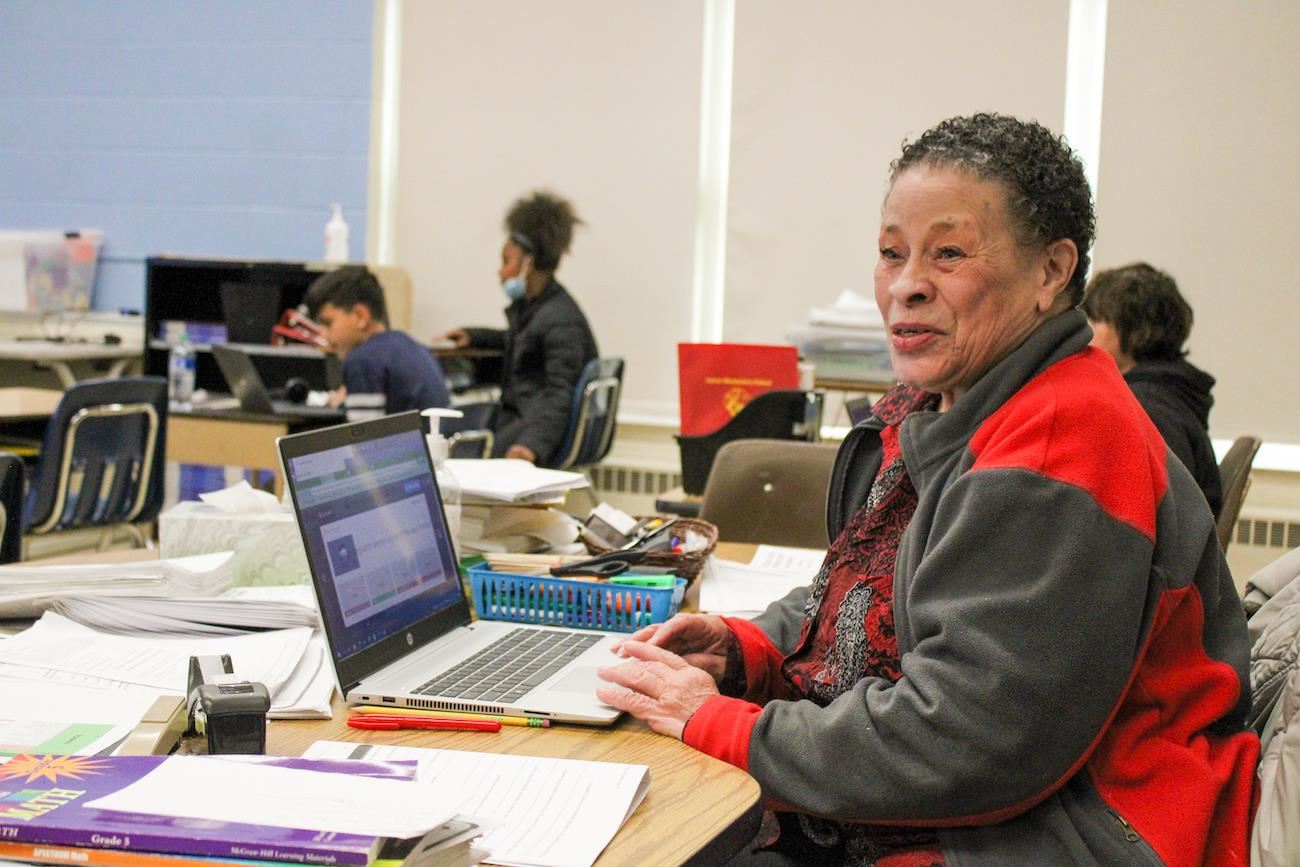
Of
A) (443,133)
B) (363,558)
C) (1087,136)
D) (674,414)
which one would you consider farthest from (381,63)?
(363,558)

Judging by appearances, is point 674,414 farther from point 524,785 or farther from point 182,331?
point 524,785

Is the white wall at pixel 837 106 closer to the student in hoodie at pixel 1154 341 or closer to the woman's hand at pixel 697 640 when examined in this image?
the student in hoodie at pixel 1154 341

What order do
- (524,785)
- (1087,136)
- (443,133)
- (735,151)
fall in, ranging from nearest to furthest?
(524,785), (1087,136), (735,151), (443,133)

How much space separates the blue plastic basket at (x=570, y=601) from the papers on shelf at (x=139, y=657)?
274 mm

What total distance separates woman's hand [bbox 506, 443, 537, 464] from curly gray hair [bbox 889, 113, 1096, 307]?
3577 millimetres

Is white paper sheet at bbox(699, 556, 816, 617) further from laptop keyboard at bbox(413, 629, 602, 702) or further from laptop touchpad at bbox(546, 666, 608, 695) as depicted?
laptop touchpad at bbox(546, 666, 608, 695)

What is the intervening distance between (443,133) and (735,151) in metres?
1.38

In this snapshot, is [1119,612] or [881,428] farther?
[881,428]

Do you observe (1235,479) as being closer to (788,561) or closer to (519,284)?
(788,561)

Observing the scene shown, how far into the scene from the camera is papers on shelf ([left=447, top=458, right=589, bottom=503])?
201 cm

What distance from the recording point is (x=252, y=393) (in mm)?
4523

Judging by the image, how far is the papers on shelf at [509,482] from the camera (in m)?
2.01

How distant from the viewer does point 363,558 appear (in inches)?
57.2

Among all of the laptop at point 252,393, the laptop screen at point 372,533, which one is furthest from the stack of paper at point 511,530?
the laptop at point 252,393
